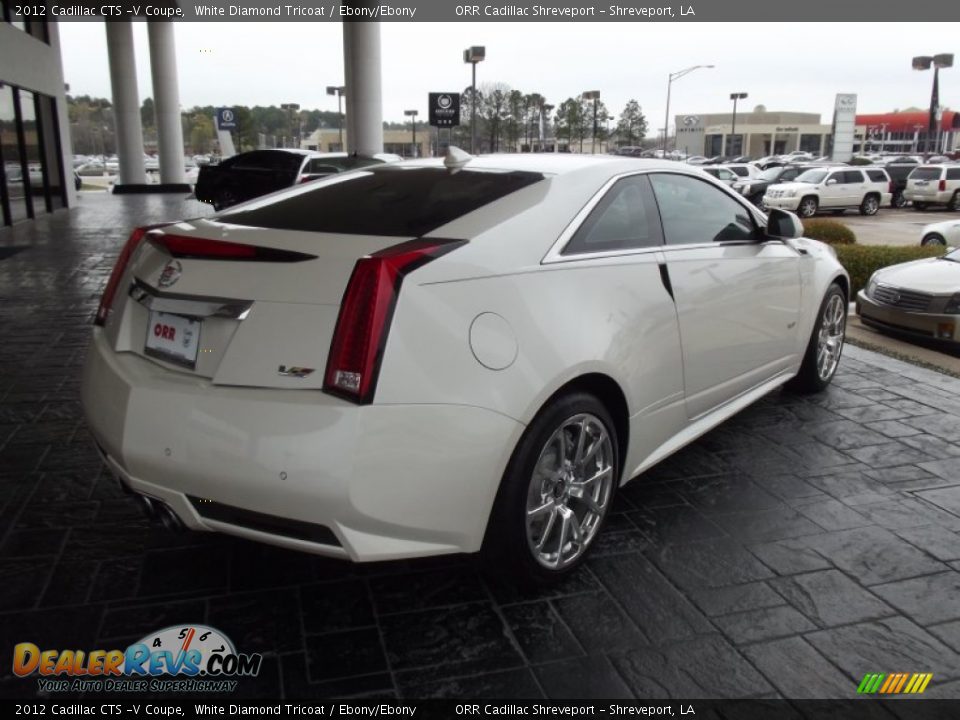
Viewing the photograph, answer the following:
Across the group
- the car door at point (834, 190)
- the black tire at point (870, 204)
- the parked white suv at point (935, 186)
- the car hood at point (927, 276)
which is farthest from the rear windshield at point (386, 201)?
the parked white suv at point (935, 186)

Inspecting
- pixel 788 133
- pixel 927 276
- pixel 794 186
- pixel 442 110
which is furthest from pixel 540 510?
pixel 788 133

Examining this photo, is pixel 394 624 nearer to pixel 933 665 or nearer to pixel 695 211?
pixel 933 665

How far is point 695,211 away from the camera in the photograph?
13.8 feet

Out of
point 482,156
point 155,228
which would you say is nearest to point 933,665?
point 482,156

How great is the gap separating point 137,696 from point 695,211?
10.8 ft

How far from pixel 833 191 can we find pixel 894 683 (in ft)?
98.1

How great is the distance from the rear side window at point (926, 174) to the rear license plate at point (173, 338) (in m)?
34.8

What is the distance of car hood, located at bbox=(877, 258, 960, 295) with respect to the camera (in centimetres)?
829

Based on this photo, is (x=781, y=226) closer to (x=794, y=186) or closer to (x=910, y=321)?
(x=910, y=321)

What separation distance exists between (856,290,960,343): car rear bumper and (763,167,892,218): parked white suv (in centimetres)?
2106

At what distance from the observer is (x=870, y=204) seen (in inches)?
1193

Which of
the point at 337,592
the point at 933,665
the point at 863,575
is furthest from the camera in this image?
the point at 863,575

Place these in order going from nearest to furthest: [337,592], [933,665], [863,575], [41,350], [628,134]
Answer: [933,665], [337,592], [863,575], [41,350], [628,134]

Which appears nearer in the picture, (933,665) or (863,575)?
(933,665)
